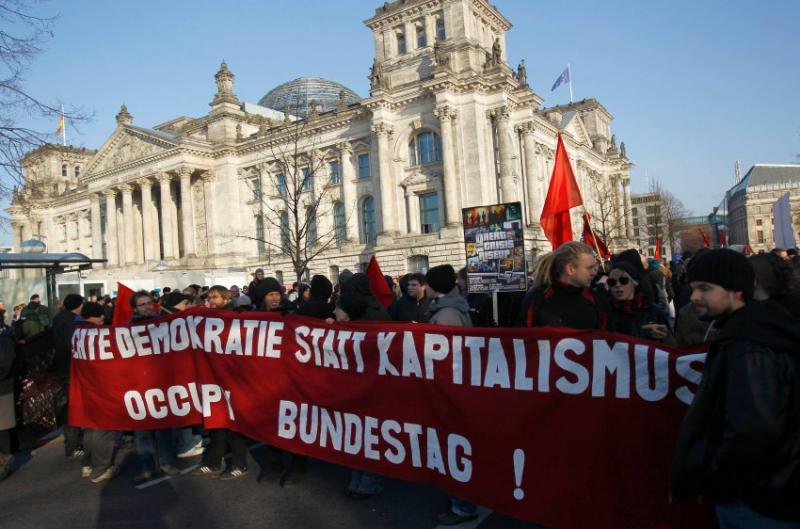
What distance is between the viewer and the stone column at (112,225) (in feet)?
176

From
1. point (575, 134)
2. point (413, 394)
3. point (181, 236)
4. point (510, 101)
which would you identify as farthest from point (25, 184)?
point (575, 134)

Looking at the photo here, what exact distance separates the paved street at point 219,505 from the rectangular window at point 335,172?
1476 inches

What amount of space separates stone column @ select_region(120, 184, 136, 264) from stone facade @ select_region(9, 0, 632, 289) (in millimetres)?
112

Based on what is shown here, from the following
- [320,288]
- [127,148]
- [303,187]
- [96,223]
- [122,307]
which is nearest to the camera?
[320,288]

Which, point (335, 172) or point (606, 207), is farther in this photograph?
point (606, 207)

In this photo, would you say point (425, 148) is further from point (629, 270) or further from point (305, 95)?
point (629, 270)

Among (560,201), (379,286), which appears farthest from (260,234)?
(560,201)

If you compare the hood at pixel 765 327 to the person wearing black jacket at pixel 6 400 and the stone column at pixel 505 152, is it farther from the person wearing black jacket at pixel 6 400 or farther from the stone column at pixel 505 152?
the stone column at pixel 505 152

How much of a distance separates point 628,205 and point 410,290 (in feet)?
227

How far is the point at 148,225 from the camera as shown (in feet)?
167

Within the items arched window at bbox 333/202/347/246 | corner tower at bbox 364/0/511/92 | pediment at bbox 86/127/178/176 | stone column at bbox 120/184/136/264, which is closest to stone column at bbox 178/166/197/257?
pediment at bbox 86/127/178/176

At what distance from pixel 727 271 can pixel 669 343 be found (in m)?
2.19

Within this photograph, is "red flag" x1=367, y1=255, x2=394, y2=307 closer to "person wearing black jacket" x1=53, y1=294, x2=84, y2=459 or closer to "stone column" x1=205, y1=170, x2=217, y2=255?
"person wearing black jacket" x1=53, y1=294, x2=84, y2=459

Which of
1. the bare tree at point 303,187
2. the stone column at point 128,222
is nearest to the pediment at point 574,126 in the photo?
the bare tree at point 303,187
